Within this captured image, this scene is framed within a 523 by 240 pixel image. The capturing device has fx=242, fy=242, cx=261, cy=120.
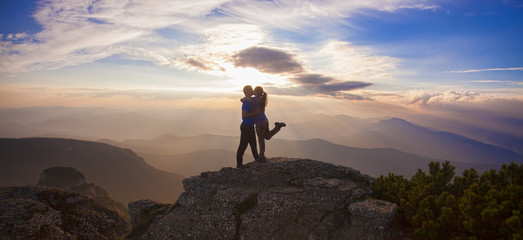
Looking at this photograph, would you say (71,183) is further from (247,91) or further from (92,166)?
(247,91)

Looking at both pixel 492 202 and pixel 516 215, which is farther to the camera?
pixel 492 202

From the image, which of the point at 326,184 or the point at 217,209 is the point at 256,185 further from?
the point at 326,184

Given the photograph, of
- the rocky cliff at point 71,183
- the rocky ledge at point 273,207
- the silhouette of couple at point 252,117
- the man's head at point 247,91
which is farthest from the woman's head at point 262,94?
the rocky cliff at point 71,183

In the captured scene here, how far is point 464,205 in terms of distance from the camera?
7.01 m

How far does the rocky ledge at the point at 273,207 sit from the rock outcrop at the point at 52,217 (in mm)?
3274

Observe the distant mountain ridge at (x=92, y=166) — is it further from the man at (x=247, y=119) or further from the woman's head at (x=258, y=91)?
the woman's head at (x=258, y=91)

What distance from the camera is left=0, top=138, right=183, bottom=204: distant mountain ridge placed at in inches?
5418

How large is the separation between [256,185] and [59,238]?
1007 centimetres

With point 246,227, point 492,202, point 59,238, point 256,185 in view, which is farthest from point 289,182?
point 59,238

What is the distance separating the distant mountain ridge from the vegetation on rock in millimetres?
151280

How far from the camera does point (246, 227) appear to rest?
1020 centimetres

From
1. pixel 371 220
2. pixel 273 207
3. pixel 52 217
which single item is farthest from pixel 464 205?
pixel 52 217

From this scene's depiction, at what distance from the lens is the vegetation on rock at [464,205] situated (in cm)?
609

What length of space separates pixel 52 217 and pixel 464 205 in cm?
1867
